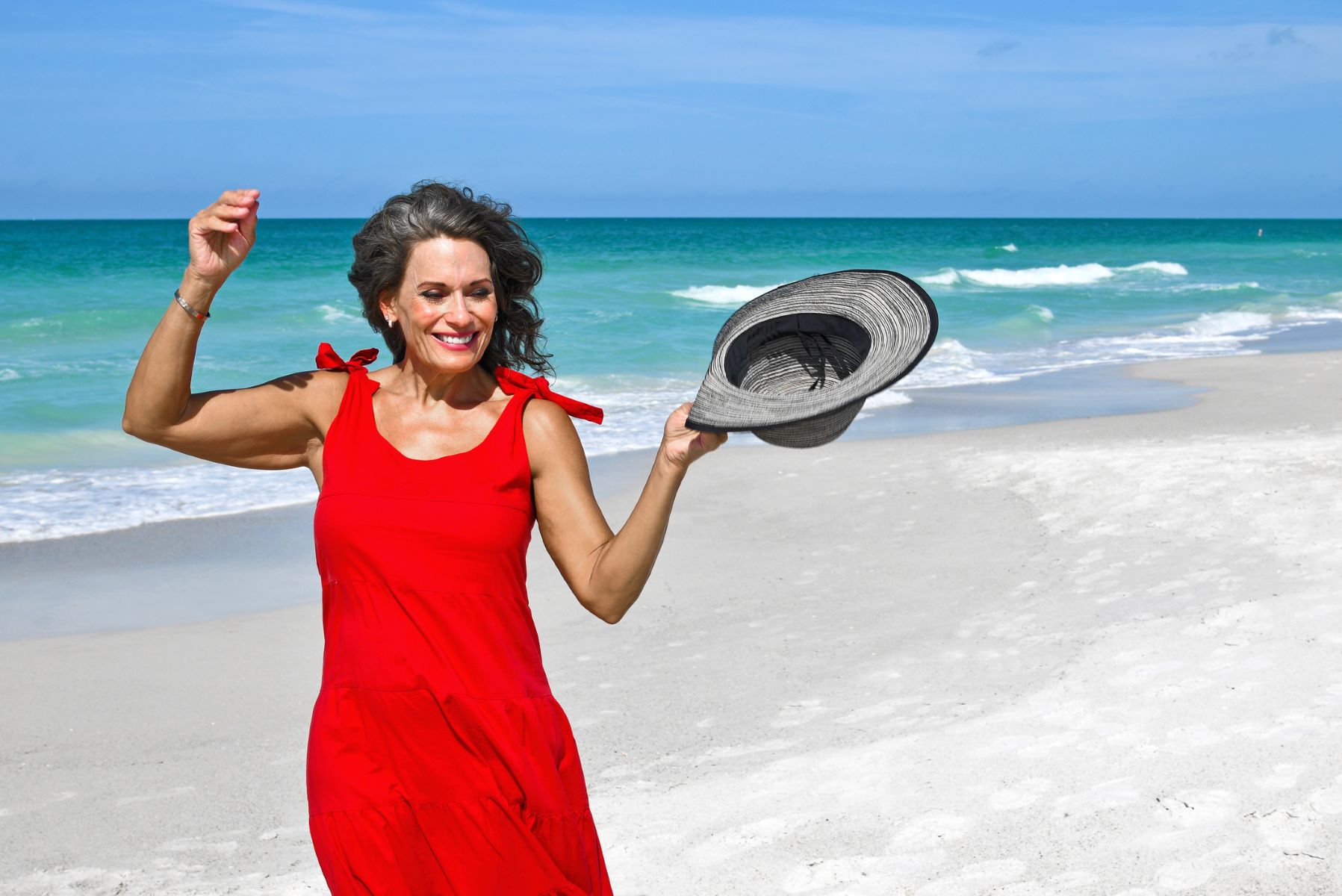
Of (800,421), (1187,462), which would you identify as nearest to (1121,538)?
(1187,462)

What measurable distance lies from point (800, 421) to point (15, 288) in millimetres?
37488

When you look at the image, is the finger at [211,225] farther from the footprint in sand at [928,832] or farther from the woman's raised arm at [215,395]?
the footprint in sand at [928,832]

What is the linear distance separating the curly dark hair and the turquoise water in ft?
23.8

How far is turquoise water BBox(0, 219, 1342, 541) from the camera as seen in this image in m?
11.1

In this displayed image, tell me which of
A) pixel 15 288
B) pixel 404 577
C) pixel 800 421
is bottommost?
pixel 15 288

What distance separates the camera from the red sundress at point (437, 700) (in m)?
2.17

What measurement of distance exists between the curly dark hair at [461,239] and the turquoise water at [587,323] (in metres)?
7.27

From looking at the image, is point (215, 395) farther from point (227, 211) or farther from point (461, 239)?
point (461, 239)

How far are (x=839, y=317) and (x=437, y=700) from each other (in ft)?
3.40

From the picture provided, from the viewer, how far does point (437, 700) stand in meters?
2.23

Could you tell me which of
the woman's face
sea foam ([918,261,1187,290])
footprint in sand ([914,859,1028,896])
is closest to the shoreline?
footprint in sand ([914,859,1028,896])

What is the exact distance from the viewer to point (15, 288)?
116 ft

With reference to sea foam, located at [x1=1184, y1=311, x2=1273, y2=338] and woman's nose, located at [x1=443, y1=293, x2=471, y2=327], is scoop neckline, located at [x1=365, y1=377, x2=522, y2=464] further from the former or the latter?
sea foam, located at [x1=1184, y1=311, x2=1273, y2=338]

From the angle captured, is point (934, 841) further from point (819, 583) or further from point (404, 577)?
point (819, 583)
